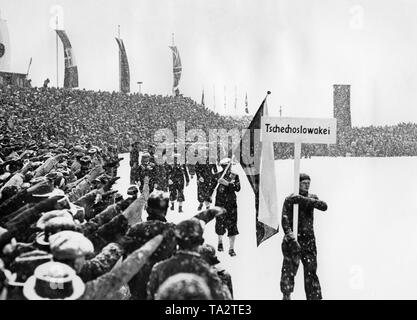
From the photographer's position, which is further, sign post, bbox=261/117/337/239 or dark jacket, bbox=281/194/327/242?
sign post, bbox=261/117/337/239

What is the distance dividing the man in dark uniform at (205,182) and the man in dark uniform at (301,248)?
5.87 meters

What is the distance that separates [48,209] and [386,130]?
45030 millimetres

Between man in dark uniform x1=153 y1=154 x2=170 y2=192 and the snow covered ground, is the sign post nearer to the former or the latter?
the snow covered ground

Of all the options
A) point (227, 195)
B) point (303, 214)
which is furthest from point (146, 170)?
point (303, 214)

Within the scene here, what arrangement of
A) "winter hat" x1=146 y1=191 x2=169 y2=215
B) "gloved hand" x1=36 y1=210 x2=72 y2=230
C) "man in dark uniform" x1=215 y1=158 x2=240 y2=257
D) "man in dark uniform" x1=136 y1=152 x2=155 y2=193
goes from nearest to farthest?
"gloved hand" x1=36 y1=210 x2=72 y2=230 → "winter hat" x1=146 y1=191 x2=169 y2=215 → "man in dark uniform" x1=215 y1=158 x2=240 y2=257 → "man in dark uniform" x1=136 y1=152 x2=155 y2=193

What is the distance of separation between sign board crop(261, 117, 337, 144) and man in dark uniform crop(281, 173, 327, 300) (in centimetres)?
70

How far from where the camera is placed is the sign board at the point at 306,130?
545 cm

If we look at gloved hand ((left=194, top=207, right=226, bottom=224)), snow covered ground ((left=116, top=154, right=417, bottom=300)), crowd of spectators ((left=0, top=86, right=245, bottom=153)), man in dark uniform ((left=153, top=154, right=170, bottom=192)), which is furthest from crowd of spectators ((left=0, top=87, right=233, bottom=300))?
crowd of spectators ((left=0, top=86, right=245, bottom=153))

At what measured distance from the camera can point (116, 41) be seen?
110 ft

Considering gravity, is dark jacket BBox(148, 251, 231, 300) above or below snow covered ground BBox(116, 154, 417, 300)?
above

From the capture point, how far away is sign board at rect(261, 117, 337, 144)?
5453 millimetres

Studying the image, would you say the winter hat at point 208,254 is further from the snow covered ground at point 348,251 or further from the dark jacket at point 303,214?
the snow covered ground at point 348,251

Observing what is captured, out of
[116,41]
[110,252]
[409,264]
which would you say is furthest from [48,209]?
[116,41]
